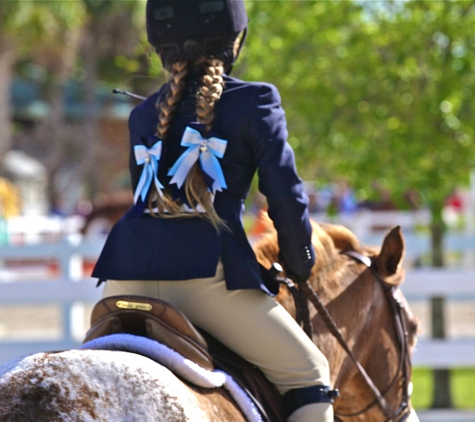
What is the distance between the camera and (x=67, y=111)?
45.0 meters

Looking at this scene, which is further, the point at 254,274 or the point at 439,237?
the point at 439,237

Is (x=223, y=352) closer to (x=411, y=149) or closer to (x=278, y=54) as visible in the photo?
(x=411, y=149)

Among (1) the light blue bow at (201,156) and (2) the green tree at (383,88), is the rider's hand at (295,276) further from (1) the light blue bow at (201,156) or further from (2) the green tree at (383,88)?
(2) the green tree at (383,88)

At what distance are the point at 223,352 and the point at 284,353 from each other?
205mm

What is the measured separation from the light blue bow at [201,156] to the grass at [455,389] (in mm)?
5148

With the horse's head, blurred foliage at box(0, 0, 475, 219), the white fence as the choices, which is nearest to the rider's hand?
the horse's head

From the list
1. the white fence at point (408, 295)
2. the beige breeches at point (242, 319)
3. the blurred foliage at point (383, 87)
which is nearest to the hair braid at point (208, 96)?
the beige breeches at point (242, 319)

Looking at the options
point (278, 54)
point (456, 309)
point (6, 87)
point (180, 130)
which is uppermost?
point (6, 87)

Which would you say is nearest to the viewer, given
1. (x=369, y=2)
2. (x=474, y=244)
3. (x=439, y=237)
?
(x=369, y=2)

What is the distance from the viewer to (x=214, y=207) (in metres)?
2.80

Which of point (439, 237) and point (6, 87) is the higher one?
point (6, 87)

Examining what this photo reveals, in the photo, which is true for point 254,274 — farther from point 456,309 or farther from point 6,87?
point 6,87

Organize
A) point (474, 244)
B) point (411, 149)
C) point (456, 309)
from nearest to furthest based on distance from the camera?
point (411, 149) < point (474, 244) < point (456, 309)

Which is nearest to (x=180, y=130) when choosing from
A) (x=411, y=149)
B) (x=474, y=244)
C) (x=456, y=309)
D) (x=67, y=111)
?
(x=411, y=149)
